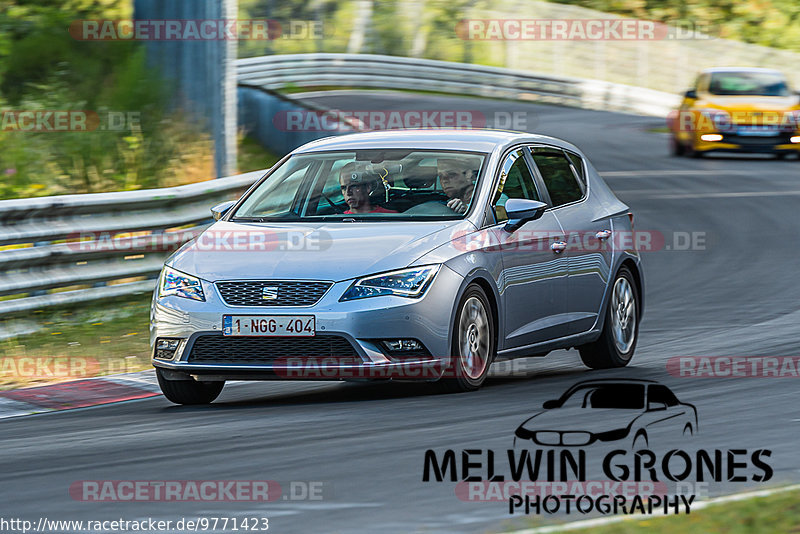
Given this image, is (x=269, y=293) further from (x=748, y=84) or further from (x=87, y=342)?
(x=748, y=84)

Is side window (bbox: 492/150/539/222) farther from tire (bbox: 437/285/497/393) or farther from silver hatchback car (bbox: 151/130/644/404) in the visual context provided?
tire (bbox: 437/285/497/393)

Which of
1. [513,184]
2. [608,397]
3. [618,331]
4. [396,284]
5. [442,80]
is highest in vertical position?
[513,184]

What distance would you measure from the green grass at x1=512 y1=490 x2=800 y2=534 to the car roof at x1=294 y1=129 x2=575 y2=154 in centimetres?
438

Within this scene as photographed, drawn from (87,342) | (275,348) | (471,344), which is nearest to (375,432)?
(275,348)

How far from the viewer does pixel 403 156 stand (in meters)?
9.60

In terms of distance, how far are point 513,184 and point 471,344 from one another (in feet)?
4.41

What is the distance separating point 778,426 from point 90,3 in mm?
17798

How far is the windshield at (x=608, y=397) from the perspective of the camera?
826 centimetres

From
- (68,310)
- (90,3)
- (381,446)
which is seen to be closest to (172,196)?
(68,310)

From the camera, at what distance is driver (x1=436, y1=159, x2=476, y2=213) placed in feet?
30.4

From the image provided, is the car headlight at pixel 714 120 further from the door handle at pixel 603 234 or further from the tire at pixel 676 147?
the door handle at pixel 603 234

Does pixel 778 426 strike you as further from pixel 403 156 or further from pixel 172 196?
pixel 172 196

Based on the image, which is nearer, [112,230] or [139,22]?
[112,230]

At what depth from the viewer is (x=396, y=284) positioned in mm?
8461
